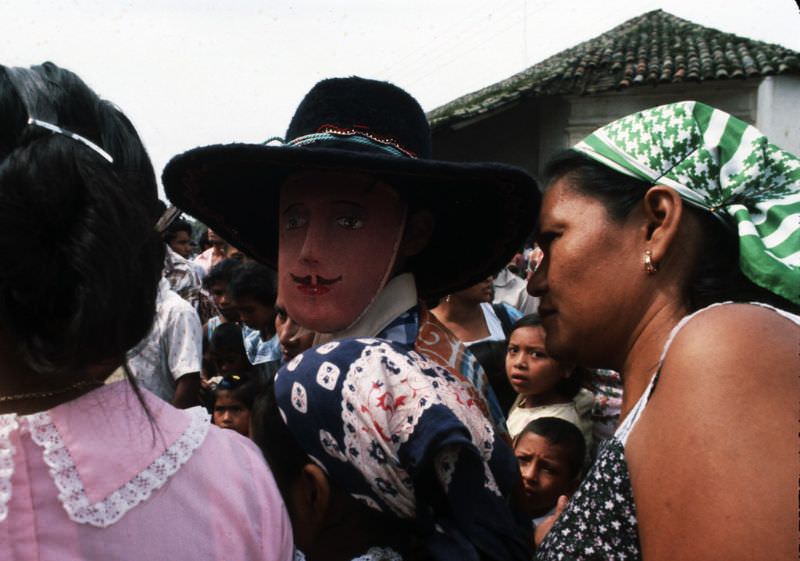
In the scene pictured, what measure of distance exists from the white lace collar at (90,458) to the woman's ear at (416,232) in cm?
99

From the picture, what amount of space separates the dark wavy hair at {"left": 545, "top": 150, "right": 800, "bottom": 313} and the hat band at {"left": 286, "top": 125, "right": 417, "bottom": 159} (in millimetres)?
467

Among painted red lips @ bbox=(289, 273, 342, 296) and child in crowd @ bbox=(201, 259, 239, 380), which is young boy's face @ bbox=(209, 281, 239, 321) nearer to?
child in crowd @ bbox=(201, 259, 239, 380)

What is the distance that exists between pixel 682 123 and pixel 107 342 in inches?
45.7

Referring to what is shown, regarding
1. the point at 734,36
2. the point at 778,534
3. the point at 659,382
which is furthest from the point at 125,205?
the point at 734,36

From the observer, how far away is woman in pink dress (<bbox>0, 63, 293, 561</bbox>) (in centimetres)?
98

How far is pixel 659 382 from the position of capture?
1.29m

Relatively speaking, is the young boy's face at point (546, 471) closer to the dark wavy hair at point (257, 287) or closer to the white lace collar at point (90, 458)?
the dark wavy hair at point (257, 287)

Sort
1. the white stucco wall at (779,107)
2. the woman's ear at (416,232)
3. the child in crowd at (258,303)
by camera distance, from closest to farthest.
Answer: the woman's ear at (416,232) < the child in crowd at (258,303) < the white stucco wall at (779,107)

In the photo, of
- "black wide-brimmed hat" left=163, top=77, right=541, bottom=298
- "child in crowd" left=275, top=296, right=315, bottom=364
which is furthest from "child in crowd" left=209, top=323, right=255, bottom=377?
"black wide-brimmed hat" left=163, top=77, right=541, bottom=298

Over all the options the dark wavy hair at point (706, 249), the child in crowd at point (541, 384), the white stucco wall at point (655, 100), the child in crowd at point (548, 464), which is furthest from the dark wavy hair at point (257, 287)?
the white stucco wall at point (655, 100)

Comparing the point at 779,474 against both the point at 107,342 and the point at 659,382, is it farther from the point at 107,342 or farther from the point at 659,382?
the point at 107,342

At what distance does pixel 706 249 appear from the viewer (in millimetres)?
1554

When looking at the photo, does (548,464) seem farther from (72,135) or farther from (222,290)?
(222,290)

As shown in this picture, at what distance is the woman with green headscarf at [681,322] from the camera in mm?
1102
